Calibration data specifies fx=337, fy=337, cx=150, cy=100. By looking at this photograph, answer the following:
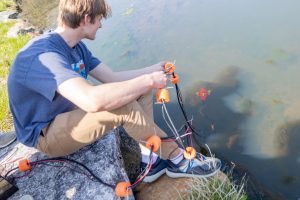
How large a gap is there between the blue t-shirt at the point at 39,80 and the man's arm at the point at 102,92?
72mm

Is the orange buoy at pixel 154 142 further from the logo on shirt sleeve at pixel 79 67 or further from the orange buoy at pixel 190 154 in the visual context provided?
the logo on shirt sleeve at pixel 79 67

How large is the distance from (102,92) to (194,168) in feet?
3.67

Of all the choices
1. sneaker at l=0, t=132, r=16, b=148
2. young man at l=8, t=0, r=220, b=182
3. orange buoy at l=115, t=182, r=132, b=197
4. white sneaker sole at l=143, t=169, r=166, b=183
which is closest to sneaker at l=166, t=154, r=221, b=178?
young man at l=8, t=0, r=220, b=182

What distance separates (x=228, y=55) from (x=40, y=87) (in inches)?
130

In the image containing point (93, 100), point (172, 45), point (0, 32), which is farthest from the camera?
point (0, 32)

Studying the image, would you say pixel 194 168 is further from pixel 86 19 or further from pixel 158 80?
pixel 86 19

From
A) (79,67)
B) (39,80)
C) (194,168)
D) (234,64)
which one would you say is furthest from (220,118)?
(39,80)

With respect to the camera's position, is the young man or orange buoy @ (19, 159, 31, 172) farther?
orange buoy @ (19, 159, 31, 172)

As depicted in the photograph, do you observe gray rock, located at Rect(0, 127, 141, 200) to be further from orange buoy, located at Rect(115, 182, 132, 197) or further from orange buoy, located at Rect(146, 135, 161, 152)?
orange buoy, located at Rect(146, 135, 161, 152)

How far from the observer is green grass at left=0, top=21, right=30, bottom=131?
437 centimetres

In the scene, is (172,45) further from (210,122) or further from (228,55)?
(210,122)

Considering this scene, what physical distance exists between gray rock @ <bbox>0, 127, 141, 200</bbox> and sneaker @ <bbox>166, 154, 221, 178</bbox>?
1.37 feet

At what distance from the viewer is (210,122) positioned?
405 centimetres

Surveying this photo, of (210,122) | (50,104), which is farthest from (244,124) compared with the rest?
(50,104)
